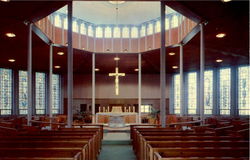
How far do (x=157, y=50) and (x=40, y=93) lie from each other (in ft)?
34.8

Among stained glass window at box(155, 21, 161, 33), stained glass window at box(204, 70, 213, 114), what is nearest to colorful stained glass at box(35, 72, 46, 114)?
stained glass window at box(155, 21, 161, 33)

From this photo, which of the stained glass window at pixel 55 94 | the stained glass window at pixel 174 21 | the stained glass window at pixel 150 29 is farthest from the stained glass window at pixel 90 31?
the stained glass window at pixel 55 94

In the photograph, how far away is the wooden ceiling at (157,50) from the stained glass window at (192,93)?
1.55 m

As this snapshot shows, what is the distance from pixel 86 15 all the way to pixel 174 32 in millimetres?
5358

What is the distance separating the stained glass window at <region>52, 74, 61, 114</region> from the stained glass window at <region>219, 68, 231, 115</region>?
1260 centimetres

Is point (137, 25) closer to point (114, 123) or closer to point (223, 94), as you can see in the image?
point (114, 123)

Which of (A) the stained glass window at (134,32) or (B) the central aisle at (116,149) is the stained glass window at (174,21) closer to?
(A) the stained glass window at (134,32)

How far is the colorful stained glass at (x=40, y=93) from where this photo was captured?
18.6 m

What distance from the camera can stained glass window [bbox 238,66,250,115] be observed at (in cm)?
1552

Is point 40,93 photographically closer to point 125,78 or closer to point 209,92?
point 125,78

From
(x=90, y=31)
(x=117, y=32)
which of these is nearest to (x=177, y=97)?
(x=117, y=32)

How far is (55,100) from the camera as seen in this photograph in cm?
1959

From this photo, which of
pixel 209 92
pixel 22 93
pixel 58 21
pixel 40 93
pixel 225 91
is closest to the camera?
pixel 58 21

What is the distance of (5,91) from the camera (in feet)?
55.3
